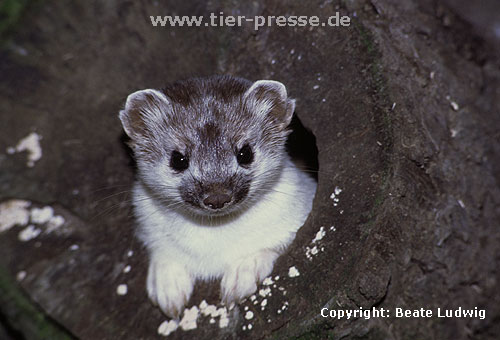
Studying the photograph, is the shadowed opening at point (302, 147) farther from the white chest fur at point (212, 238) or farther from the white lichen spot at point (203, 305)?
the white lichen spot at point (203, 305)

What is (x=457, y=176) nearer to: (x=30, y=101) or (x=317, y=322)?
(x=317, y=322)

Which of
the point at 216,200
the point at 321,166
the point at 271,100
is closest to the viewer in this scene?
the point at 216,200

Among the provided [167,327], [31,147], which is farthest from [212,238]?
[31,147]

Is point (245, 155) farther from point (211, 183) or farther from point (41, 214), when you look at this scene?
point (41, 214)

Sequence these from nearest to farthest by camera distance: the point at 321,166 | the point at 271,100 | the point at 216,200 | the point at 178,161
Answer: the point at 216,200
the point at 321,166
the point at 178,161
the point at 271,100

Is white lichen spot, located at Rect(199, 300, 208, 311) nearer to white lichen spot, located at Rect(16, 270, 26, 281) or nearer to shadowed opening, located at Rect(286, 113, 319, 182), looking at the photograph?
white lichen spot, located at Rect(16, 270, 26, 281)

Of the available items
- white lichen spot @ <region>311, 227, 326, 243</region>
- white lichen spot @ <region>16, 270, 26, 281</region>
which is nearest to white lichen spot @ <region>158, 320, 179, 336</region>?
white lichen spot @ <region>16, 270, 26, 281</region>
